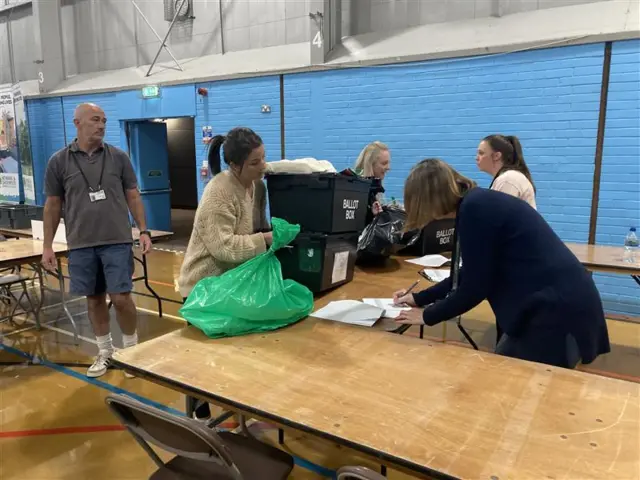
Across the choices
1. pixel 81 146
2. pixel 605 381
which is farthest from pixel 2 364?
pixel 605 381

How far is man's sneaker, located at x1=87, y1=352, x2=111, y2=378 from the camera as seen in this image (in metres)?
3.13

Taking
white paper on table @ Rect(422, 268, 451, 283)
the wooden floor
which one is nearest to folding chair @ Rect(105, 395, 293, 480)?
the wooden floor

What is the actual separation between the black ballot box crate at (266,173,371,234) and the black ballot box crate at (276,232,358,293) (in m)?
0.07

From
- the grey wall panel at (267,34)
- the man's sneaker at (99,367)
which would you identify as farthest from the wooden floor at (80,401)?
the grey wall panel at (267,34)

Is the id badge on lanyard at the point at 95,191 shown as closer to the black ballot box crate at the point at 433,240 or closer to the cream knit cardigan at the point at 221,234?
the cream knit cardigan at the point at 221,234

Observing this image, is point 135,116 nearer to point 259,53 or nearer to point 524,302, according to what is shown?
point 259,53

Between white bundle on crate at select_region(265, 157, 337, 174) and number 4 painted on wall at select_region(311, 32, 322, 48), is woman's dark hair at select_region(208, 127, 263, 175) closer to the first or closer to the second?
white bundle on crate at select_region(265, 157, 337, 174)

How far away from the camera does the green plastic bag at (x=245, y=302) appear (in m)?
1.64

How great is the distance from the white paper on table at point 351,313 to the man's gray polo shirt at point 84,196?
1.63m

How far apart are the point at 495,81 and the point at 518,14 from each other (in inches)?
30.0

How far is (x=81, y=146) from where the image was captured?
9.46ft

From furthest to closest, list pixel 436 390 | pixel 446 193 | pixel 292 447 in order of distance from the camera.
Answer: pixel 292 447
pixel 446 193
pixel 436 390

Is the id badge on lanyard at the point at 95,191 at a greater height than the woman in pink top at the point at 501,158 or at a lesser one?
lesser

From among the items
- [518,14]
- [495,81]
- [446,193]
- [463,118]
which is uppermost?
[518,14]
